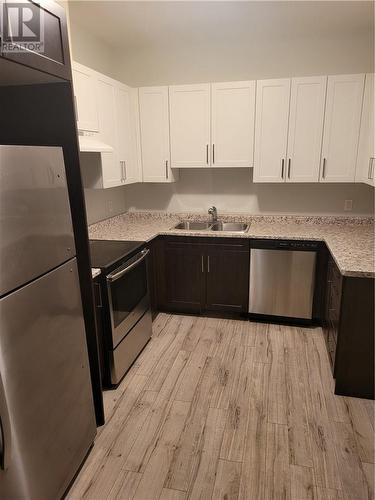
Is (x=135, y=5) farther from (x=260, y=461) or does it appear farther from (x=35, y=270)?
(x=260, y=461)

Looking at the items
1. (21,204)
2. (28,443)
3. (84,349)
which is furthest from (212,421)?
(21,204)

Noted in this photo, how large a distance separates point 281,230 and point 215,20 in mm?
1953

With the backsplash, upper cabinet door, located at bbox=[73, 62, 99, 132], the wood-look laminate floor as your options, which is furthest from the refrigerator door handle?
the backsplash

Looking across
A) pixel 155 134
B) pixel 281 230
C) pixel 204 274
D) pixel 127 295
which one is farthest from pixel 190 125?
pixel 127 295

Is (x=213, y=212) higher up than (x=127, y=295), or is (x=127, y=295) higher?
(x=213, y=212)

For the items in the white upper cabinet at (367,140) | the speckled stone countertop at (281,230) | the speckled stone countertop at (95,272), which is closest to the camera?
the speckled stone countertop at (95,272)

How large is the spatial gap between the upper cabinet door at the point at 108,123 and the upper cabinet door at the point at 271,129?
1.33m

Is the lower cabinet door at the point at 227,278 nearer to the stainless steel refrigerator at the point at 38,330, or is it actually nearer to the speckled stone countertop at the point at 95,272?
the speckled stone countertop at the point at 95,272

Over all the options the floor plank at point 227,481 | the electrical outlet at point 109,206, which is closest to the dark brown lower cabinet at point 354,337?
the floor plank at point 227,481

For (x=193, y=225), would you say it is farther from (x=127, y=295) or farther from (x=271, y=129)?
(x=127, y=295)

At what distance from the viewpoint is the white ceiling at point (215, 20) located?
261cm

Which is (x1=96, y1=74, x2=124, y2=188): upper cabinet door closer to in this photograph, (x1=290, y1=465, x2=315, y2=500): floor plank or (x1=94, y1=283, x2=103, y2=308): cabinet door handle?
(x1=94, y1=283, x2=103, y2=308): cabinet door handle

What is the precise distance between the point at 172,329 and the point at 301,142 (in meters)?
2.15

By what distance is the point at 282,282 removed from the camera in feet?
10.3
